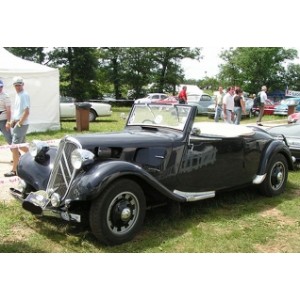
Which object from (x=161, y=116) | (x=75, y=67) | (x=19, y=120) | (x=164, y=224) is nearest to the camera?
(x=164, y=224)

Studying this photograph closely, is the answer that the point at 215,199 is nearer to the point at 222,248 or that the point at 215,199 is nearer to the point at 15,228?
the point at 222,248

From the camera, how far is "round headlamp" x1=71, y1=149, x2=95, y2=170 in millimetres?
3857

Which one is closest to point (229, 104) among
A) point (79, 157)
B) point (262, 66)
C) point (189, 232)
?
point (189, 232)

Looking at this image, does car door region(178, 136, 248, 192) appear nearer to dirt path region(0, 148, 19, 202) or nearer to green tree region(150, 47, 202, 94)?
dirt path region(0, 148, 19, 202)

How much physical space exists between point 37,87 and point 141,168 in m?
9.69

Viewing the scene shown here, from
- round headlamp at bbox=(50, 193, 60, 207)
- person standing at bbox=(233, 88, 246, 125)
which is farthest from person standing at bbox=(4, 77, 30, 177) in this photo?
person standing at bbox=(233, 88, 246, 125)

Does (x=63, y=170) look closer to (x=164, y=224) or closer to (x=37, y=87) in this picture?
(x=164, y=224)

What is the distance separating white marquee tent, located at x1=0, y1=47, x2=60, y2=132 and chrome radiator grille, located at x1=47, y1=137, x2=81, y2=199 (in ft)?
27.7

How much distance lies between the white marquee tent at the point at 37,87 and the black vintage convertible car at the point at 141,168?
7815 millimetres

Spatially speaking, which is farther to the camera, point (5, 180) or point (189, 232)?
point (5, 180)

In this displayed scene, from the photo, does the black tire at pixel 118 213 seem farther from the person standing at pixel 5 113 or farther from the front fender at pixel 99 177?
the person standing at pixel 5 113

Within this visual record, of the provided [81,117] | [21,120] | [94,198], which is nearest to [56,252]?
[94,198]

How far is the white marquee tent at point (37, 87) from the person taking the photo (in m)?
11.9

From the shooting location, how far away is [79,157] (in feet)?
12.7
